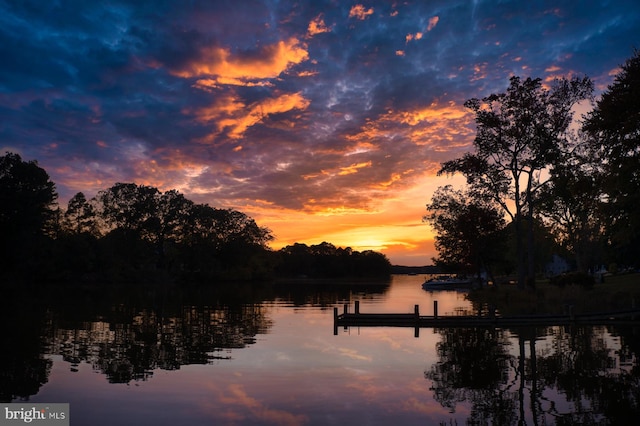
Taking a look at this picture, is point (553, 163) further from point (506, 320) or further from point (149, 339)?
point (149, 339)

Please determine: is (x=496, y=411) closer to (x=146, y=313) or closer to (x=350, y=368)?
(x=350, y=368)

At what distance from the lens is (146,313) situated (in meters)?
48.7

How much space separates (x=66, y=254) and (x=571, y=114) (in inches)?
4106

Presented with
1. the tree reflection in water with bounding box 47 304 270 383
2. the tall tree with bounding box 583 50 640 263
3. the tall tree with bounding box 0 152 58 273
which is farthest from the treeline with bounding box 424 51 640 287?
the tall tree with bounding box 0 152 58 273

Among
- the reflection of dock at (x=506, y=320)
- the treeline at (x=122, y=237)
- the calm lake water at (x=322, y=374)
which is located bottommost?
the calm lake water at (x=322, y=374)

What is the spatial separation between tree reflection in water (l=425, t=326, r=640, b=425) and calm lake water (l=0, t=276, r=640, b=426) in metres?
0.06

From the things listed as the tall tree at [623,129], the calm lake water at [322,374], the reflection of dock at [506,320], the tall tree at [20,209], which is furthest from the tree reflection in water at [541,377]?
the tall tree at [20,209]

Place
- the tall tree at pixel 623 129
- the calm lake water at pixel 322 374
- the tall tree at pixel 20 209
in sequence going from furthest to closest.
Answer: the tall tree at pixel 20 209, the tall tree at pixel 623 129, the calm lake water at pixel 322 374

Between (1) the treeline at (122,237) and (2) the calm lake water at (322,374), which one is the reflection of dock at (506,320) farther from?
(1) the treeline at (122,237)

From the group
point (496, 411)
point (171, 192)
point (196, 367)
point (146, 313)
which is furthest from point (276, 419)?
point (171, 192)

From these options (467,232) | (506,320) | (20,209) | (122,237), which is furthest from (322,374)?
(122,237)

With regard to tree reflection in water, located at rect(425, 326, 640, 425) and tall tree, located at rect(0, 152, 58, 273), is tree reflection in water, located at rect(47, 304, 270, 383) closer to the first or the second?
tree reflection in water, located at rect(425, 326, 640, 425)

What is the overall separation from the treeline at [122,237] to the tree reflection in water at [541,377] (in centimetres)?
8201

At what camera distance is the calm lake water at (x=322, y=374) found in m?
16.6
